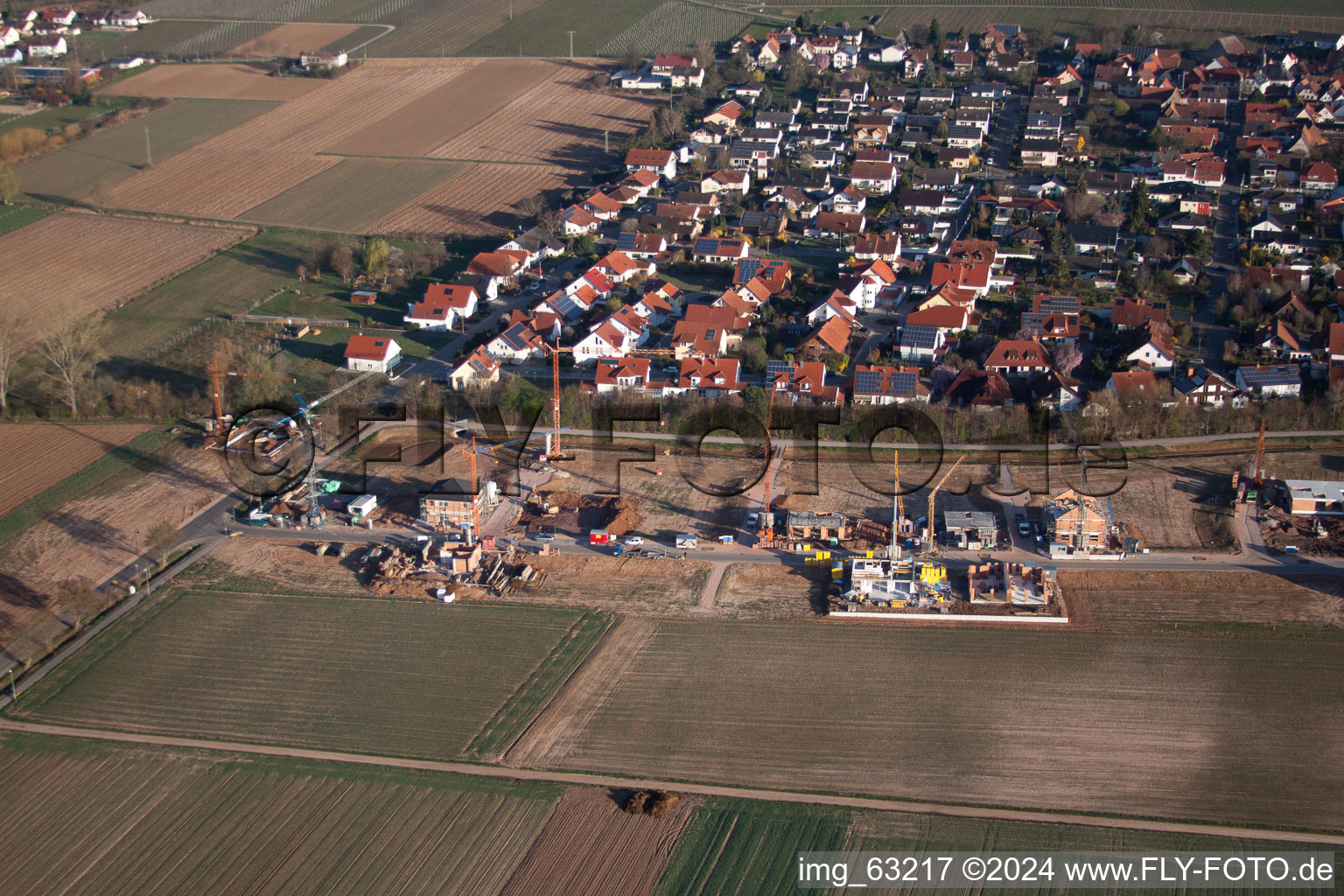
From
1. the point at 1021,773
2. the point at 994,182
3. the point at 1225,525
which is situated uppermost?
the point at 994,182

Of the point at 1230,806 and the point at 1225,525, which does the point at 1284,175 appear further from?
the point at 1230,806

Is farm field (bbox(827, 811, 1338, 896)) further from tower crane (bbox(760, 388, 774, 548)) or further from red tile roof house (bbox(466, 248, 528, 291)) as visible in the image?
red tile roof house (bbox(466, 248, 528, 291))

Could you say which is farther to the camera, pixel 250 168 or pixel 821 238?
pixel 250 168

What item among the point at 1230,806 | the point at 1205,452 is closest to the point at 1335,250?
the point at 1205,452

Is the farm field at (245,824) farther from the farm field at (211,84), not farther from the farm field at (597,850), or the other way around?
the farm field at (211,84)

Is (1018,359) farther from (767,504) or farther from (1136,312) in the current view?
(767,504)

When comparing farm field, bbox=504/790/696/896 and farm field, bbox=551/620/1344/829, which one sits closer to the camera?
farm field, bbox=504/790/696/896

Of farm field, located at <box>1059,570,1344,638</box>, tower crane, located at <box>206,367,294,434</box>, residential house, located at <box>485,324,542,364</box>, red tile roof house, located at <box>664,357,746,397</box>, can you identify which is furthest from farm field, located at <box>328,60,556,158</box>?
farm field, located at <box>1059,570,1344,638</box>

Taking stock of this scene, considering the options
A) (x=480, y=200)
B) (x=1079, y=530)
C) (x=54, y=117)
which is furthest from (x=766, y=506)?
(x=54, y=117)
